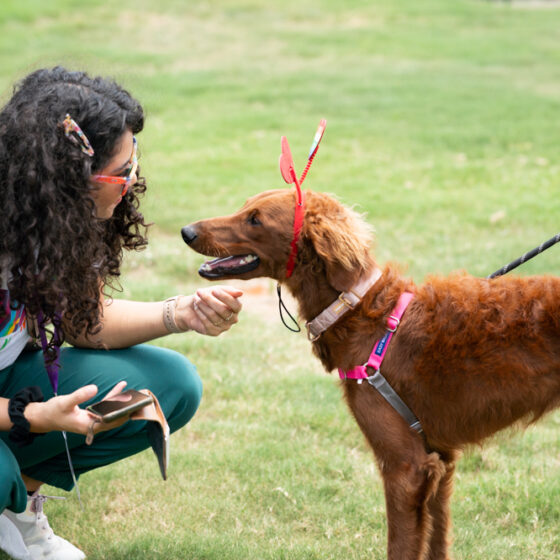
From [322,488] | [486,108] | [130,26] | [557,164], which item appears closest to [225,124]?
[486,108]

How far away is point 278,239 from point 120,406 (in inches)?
37.0

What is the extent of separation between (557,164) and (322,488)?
24.3 ft

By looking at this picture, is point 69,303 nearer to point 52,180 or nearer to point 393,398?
point 52,180

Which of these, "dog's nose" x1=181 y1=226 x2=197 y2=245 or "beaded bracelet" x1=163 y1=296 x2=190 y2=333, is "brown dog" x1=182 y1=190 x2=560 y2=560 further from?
"beaded bracelet" x1=163 y1=296 x2=190 y2=333

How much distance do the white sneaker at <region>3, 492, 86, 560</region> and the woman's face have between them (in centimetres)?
135

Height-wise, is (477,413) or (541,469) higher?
(477,413)

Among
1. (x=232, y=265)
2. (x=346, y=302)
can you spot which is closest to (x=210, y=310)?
(x=232, y=265)

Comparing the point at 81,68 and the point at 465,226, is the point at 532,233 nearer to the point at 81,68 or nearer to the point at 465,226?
the point at 465,226

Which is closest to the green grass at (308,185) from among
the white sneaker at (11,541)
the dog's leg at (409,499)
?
the white sneaker at (11,541)

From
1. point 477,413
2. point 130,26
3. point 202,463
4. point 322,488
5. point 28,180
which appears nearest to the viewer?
point 28,180

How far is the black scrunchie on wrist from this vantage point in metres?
2.75

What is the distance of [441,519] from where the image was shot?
3.30 metres

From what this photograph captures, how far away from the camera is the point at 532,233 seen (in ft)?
25.2

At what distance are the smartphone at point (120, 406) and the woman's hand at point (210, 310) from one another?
1.71 feet
